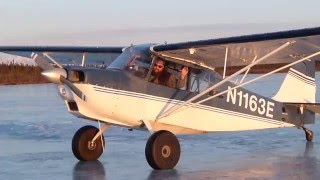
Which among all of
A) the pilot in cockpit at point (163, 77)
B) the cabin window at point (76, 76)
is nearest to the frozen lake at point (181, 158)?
the pilot in cockpit at point (163, 77)

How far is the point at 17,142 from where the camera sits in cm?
1301

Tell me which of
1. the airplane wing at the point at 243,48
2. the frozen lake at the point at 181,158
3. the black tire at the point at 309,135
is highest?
the airplane wing at the point at 243,48

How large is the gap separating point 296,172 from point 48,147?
15.5 feet

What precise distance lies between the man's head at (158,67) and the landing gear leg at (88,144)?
1.13m

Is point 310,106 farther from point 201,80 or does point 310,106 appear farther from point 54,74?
point 54,74

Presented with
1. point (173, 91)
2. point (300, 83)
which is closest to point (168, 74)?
point (173, 91)

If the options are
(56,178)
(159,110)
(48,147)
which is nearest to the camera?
(56,178)

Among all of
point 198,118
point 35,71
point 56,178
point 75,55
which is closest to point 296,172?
point 198,118

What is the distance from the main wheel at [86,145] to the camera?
10648 mm

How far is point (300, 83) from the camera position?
1298 cm

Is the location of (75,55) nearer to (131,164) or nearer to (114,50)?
(114,50)

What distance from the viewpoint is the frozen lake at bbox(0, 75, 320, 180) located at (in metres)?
9.16

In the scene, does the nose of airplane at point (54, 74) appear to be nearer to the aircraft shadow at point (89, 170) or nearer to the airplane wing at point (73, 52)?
the aircraft shadow at point (89, 170)

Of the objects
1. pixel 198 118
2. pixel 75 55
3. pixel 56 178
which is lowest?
pixel 56 178
